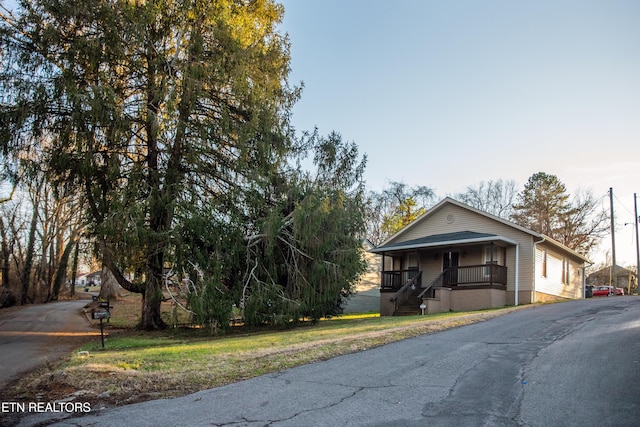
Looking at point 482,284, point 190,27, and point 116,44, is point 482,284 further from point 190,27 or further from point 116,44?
point 116,44

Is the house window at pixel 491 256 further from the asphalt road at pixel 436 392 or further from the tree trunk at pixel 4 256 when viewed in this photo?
the tree trunk at pixel 4 256

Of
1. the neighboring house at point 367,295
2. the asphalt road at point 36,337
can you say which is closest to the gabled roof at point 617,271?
the neighboring house at point 367,295

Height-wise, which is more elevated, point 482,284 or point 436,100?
point 436,100

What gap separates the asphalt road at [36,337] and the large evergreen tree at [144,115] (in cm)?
272

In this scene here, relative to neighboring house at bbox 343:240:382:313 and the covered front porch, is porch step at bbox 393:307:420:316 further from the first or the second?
neighboring house at bbox 343:240:382:313

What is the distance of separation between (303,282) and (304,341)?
5.01 metres

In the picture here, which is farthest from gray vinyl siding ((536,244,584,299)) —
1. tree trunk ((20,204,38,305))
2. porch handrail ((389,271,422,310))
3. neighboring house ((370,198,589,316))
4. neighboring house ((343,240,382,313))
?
tree trunk ((20,204,38,305))

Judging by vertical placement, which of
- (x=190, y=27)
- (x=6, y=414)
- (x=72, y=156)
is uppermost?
(x=190, y=27)

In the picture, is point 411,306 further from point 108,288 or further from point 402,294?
point 108,288

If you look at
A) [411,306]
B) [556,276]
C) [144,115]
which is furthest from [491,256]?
[144,115]

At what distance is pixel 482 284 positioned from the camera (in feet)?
68.2

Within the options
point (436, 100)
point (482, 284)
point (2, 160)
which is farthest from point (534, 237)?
point (2, 160)

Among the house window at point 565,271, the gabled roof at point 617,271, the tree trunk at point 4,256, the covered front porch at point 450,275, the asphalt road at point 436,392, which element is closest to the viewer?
the asphalt road at point 436,392

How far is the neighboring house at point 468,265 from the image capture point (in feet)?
69.1
